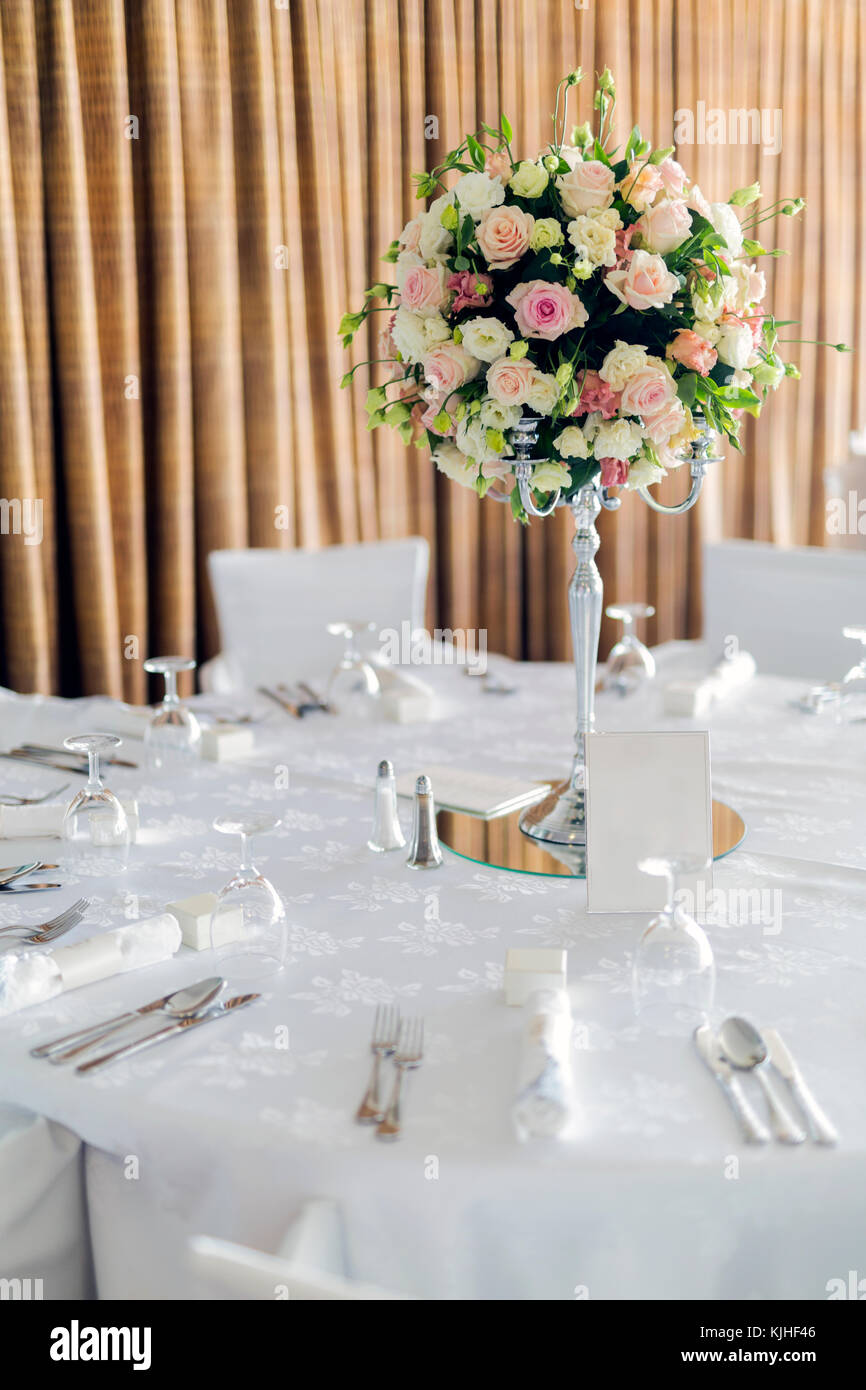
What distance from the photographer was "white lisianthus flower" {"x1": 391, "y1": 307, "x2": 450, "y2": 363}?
5.26 feet

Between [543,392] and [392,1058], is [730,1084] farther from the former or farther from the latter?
[543,392]

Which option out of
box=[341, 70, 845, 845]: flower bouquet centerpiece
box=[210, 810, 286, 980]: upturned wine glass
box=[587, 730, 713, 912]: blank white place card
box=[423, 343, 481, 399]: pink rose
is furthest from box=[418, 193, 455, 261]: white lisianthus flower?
box=[210, 810, 286, 980]: upturned wine glass

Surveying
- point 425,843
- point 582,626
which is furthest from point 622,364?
→ point 425,843

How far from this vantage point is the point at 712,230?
5.09 feet

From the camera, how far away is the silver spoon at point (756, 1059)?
3.47 ft

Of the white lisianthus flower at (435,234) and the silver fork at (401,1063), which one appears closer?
the silver fork at (401,1063)

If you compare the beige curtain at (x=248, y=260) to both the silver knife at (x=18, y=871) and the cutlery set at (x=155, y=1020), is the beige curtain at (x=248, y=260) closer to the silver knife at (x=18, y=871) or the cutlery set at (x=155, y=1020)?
the silver knife at (x=18, y=871)

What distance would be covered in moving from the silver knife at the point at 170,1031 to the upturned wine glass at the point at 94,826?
44 cm

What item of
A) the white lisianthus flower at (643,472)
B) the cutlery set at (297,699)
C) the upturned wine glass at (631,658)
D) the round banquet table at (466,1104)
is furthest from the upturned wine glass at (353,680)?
the white lisianthus flower at (643,472)

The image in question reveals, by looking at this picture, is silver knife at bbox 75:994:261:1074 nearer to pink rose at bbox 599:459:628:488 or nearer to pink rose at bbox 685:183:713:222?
pink rose at bbox 599:459:628:488

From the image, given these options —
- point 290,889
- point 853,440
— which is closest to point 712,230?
point 290,889

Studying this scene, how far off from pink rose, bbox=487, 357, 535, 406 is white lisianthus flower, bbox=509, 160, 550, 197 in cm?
22

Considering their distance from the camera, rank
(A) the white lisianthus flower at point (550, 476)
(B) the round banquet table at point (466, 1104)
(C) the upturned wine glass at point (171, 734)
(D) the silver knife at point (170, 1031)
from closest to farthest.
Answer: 1. (B) the round banquet table at point (466, 1104)
2. (D) the silver knife at point (170, 1031)
3. (A) the white lisianthus flower at point (550, 476)
4. (C) the upturned wine glass at point (171, 734)
